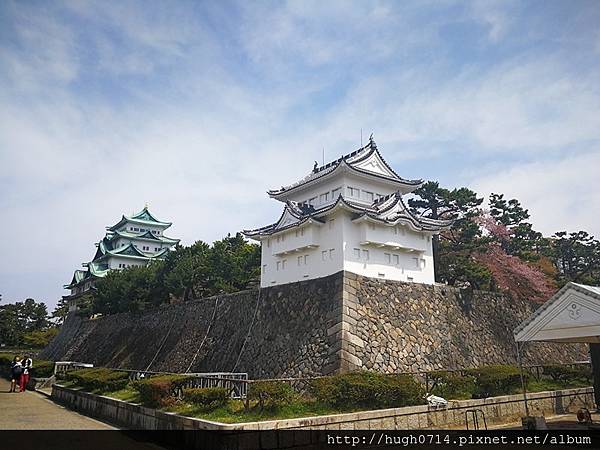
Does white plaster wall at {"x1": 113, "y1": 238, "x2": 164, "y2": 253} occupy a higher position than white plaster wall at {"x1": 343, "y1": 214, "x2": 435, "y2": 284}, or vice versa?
white plaster wall at {"x1": 113, "y1": 238, "x2": 164, "y2": 253}

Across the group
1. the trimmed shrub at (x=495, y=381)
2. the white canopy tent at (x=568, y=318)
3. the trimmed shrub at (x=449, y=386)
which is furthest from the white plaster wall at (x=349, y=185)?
the white canopy tent at (x=568, y=318)

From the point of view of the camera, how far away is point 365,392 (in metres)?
11.3

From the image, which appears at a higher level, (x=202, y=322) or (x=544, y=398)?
(x=202, y=322)

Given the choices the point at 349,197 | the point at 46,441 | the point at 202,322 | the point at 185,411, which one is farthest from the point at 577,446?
the point at 202,322

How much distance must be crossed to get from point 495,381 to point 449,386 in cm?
154

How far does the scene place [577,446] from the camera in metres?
9.20

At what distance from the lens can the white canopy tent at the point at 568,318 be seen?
9914mm

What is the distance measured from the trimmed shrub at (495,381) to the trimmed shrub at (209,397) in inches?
298

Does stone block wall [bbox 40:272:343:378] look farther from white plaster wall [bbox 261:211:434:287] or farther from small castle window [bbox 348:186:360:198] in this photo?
small castle window [bbox 348:186:360:198]

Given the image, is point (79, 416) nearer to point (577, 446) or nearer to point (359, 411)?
point (359, 411)

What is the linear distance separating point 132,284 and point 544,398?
97.5 feet

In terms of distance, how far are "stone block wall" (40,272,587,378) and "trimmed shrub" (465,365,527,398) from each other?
4.18 meters

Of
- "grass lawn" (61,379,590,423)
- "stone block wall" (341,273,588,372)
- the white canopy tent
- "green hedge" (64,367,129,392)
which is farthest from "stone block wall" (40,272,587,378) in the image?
the white canopy tent

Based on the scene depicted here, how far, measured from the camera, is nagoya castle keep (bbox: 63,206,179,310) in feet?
178
